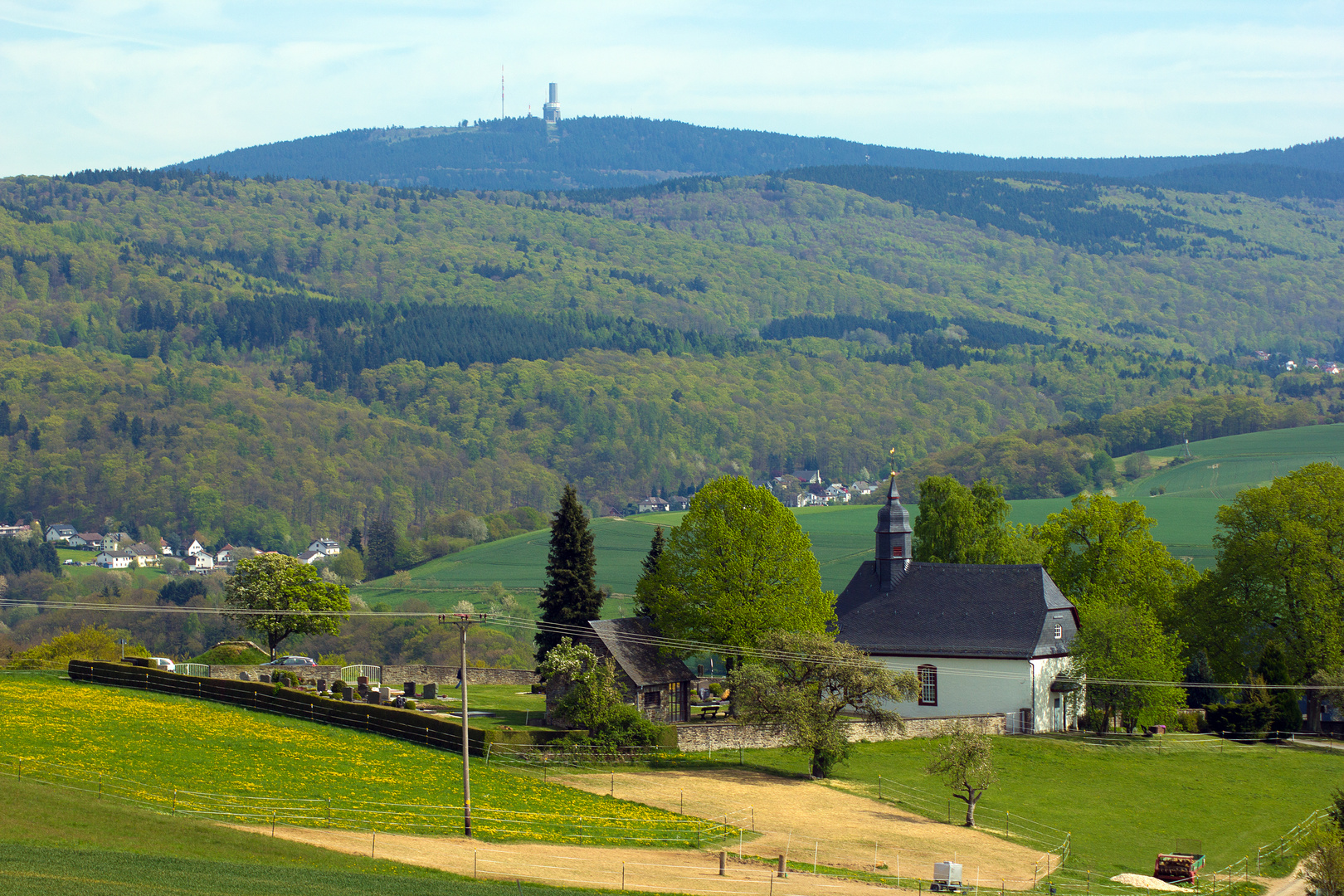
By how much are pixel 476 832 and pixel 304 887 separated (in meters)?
11.1

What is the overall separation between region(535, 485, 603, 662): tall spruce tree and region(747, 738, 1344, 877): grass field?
13.7 m

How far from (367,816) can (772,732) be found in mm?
25419

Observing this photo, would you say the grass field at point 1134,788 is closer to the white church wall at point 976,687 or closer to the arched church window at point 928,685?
the white church wall at point 976,687

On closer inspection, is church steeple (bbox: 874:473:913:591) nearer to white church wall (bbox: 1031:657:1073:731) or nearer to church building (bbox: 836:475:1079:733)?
church building (bbox: 836:475:1079:733)

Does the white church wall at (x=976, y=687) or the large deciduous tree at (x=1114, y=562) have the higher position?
the large deciduous tree at (x=1114, y=562)

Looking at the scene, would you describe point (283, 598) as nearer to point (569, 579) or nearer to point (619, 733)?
point (569, 579)

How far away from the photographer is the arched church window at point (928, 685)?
256ft

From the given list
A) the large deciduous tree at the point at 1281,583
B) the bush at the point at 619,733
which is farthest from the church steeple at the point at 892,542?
the bush at the point at 619,733

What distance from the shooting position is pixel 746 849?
168ft

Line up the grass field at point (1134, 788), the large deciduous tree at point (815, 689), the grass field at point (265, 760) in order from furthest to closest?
1. the large deciduous tree at point (815, 689)
2. the grass field at point (1134, 788)
3. the grass field at point (265, 760)

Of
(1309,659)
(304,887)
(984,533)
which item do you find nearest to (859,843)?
(304,887)

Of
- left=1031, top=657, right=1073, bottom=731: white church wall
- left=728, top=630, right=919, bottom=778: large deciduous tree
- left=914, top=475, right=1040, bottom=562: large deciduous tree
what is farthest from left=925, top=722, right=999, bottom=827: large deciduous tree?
left=914, top=475, right=1040, bottom=562: large deciduous tree

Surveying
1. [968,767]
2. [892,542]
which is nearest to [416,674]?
[892,542]

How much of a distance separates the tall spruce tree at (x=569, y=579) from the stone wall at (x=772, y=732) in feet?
34.4
